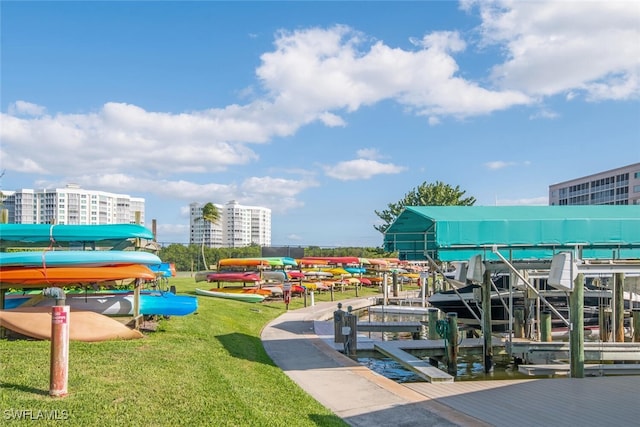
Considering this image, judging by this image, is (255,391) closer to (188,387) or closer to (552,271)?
(188,387)

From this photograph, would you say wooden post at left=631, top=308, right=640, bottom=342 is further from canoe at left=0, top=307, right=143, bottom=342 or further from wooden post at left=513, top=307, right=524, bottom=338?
canoe at left=0, top=307, right=143, bottom=342

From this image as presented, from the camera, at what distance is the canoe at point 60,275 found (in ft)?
38.5

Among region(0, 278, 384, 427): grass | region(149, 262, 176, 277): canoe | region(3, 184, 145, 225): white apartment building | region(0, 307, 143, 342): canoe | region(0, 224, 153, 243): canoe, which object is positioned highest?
region(3, 184, 145, 225): white apartment building

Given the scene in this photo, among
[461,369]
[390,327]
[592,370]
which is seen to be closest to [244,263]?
[390,327]

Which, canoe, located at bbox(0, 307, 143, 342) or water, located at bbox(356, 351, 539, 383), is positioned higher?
canoe, located at bbox(0, 307, 143, 342)

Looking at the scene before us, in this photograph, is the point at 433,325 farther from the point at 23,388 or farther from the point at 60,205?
the point at 60,205

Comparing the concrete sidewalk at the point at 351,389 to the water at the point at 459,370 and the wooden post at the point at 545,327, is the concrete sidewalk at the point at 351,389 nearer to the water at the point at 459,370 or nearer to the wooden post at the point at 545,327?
the water at the point at 459,370

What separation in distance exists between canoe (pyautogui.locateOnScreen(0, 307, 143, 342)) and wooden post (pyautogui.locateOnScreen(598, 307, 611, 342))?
41.1 ft

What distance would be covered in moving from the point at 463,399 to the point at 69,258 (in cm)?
934

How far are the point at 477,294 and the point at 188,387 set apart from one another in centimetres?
965

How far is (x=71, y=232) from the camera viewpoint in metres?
13.4

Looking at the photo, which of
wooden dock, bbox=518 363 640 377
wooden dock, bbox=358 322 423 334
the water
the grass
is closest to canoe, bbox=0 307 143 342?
the grass

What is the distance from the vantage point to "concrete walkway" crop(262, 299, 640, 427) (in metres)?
7.64

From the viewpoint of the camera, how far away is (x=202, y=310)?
1834 centimetres
